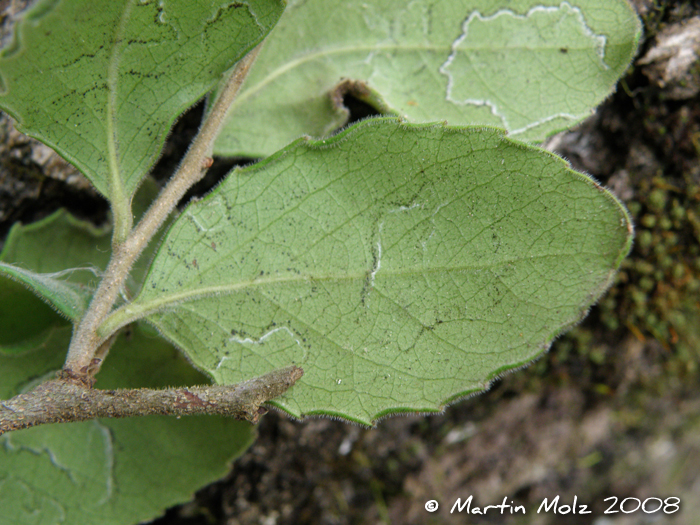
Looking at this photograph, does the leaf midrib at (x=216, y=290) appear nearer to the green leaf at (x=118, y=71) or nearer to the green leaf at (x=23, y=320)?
the green leaf at (x=118, y=71)

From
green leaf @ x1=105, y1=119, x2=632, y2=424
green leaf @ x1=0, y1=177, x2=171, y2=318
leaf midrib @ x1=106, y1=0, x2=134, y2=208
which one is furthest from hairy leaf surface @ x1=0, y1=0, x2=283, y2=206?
green leaf @ x1=0, y1=177, x2=171, y2=318

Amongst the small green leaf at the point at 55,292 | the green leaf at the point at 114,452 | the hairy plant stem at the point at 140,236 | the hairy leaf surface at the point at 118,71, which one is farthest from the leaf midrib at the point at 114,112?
the green leaf at the point at 114,452

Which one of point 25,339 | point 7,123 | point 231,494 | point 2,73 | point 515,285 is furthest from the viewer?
point 231,494

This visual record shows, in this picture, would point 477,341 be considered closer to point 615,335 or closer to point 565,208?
point 565,208

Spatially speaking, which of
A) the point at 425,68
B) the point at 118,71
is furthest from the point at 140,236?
the point at 425,68

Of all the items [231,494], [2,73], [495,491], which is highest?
[2,73]

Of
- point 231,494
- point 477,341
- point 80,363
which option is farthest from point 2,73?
point 231,494

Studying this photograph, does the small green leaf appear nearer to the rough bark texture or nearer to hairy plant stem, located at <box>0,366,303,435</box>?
hairy plant stem, located at <box>0,366,303,435</box>
